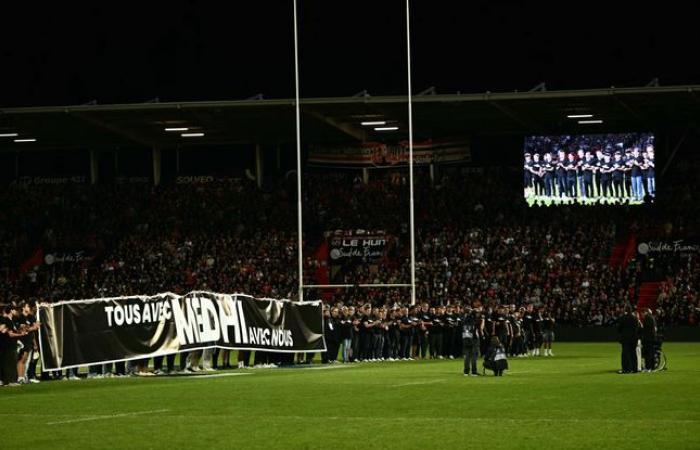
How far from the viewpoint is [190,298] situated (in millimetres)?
26500


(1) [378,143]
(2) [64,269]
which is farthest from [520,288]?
(2) [64,269]

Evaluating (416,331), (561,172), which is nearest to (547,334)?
(416,331)

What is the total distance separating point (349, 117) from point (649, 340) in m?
24.7

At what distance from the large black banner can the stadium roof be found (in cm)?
1676

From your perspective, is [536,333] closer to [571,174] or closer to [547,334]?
[547,334]

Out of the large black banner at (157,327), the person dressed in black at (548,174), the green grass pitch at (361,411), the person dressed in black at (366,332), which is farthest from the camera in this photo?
the person dressed in black at (548,174)

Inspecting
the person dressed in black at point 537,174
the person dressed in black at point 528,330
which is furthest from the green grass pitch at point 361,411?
the person dressed in black at point 537,174

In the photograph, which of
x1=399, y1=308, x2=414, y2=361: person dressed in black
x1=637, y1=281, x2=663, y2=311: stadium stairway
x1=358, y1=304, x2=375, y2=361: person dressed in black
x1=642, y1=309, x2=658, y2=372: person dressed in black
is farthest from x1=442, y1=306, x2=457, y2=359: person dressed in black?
x1=637, y1=281, x2=663, y2=311: stadium stairway

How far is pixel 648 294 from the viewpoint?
1871 inches

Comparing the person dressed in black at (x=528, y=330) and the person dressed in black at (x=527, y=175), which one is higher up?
the person dressed in black at (x=527, y=175)

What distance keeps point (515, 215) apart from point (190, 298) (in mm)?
28066

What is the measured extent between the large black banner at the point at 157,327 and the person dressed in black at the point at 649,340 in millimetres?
8065

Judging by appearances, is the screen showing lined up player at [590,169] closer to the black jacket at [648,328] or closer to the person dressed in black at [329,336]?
the person dressed in black at [329,336]

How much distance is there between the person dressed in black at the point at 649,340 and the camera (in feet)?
86.9
